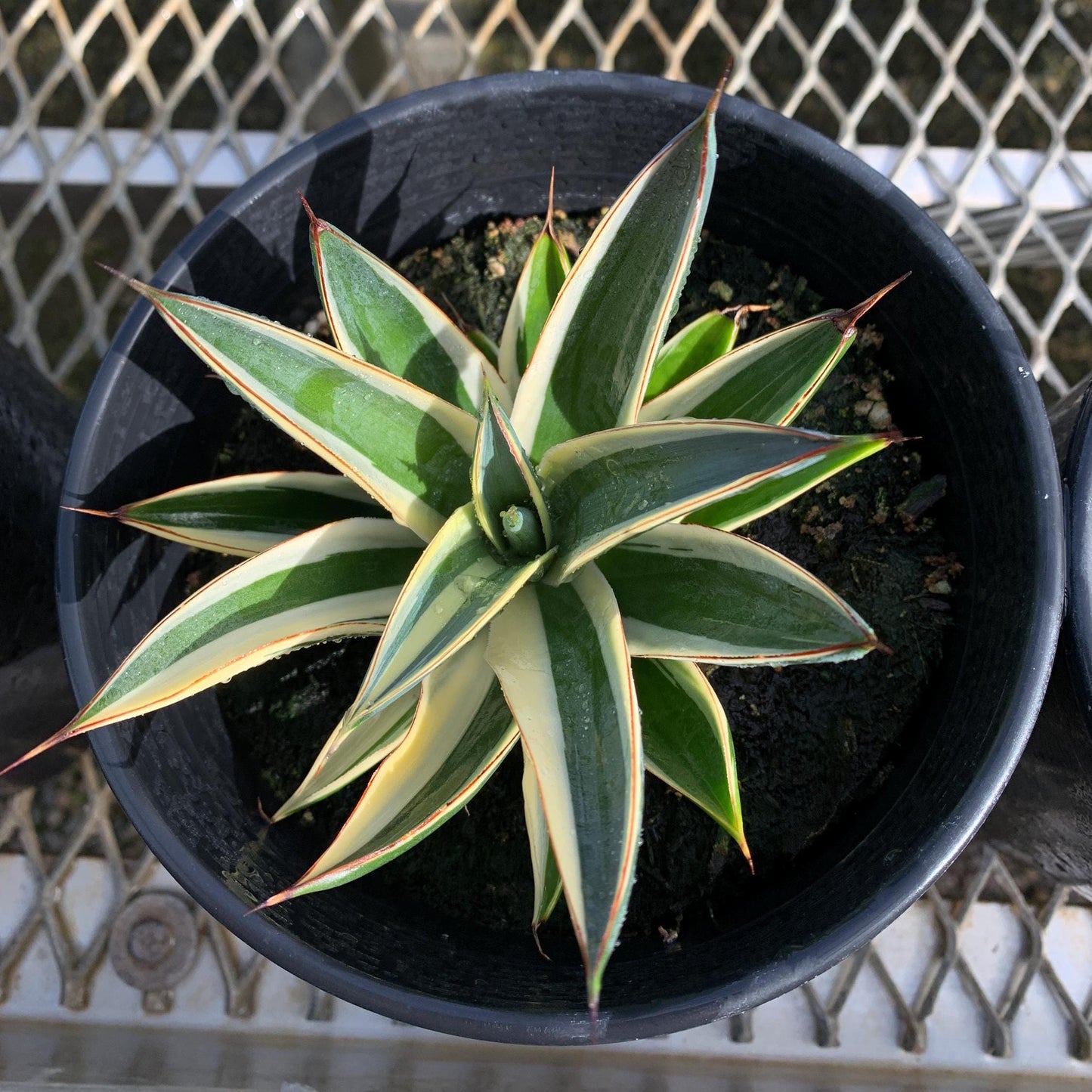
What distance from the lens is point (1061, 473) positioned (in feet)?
2.23

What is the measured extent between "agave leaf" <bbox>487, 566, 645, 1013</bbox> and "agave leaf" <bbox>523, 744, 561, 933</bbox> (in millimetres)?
95

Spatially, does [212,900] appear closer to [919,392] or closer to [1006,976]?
[919,392]

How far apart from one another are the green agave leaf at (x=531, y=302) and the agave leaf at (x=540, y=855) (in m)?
0.29

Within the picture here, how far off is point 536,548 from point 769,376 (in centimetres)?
20

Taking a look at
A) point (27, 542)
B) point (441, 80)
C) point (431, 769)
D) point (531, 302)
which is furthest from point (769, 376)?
point (441, 80)

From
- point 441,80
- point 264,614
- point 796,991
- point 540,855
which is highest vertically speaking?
point 441,80

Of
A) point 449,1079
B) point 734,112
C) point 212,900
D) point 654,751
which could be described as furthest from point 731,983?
point 734,112

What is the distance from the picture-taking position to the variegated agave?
50cm

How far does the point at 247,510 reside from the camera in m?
0.68

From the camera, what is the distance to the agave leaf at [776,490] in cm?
50

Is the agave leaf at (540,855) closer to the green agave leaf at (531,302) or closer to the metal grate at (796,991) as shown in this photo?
the green agave leaf at (531,302)

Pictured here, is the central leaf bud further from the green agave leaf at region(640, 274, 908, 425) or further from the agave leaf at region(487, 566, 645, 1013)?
the green agave leaf at region(640, 274, 908, 425)

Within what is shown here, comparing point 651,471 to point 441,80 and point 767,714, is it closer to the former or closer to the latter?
point 767,714

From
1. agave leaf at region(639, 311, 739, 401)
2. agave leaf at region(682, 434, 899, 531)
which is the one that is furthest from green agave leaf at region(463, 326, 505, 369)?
agave leaf at region(682, 434, 899, 531)
